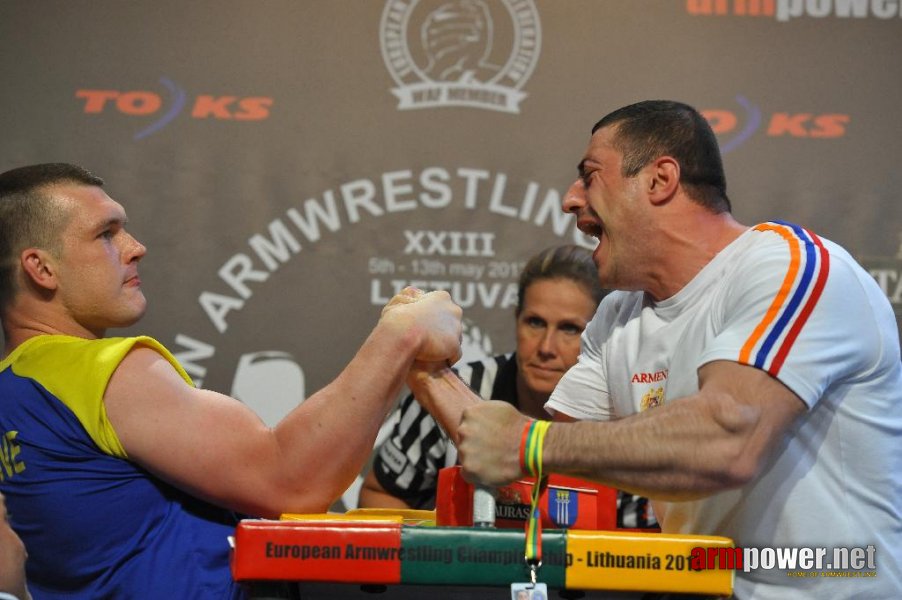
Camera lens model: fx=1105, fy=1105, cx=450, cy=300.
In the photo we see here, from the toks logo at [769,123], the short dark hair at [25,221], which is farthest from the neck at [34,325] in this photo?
the toks logo at [769,123]

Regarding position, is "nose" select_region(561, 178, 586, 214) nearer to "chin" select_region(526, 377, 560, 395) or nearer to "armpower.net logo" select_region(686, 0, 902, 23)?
"chin" select_region(526, 377, 560, 395)

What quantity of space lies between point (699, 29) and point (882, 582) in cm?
202

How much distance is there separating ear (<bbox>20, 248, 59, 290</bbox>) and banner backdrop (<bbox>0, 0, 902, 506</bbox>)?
1.24 meters

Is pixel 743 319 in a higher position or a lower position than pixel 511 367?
higher

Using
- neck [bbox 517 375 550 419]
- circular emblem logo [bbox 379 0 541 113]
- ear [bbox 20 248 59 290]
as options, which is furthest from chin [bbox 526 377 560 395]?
ear [bbox 20 248 59 290]

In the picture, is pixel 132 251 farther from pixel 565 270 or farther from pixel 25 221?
pixel 565 270

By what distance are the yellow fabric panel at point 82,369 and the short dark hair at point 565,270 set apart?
1340 millimetres

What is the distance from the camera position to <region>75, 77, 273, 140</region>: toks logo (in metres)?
3.19

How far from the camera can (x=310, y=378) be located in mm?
3164

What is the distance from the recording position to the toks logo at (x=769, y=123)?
3211 millimetres

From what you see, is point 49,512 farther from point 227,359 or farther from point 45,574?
point 227,359

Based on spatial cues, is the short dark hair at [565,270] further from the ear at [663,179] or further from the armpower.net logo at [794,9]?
the ear at [663,179]

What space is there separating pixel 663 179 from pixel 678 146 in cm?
6

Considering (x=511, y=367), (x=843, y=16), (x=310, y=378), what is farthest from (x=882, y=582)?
(x=843, y=16)
